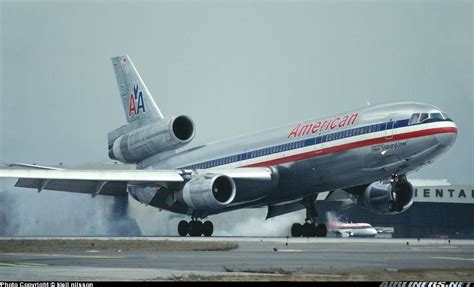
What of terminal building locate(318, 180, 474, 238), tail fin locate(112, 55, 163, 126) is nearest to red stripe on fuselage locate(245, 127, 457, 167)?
terminal building locate(318, 180, 474, 238)

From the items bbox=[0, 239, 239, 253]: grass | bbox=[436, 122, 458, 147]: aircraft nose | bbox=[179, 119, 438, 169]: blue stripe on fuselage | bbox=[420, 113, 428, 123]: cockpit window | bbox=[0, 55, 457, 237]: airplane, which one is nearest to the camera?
bbox=[0, 239, 239, 253]: grass

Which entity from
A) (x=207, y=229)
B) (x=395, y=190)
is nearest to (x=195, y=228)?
(x=207, y=229)

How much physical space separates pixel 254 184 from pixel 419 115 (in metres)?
9.49

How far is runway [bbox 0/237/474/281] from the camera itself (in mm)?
21969

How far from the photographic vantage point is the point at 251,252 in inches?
1244

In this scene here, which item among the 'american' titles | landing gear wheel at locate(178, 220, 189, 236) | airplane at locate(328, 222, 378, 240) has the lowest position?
airplane at locate(328, 222, 378, 240)

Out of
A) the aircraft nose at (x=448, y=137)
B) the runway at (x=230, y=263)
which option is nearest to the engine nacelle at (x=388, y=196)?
the aircraft nose at (x=448, y=137)

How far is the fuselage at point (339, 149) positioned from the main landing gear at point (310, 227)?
66 centimetres

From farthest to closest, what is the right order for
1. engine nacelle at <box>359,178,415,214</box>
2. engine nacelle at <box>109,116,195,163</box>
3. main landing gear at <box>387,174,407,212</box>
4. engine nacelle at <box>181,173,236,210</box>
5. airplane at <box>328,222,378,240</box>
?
airplane at <box>328,222,378,240</box> → engine nacelle at <box>109,116,195,163</box> → engine nacelle at <box>181,173,236,210</box> → engine nacelle at <box>359,178,415,214</box> → main landing gear at <box>387,174,407,212</box>

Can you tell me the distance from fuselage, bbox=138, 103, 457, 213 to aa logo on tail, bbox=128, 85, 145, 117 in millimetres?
6667

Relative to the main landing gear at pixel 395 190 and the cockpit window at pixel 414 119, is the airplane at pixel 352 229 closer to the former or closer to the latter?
the main landing gear at pixel 395 190

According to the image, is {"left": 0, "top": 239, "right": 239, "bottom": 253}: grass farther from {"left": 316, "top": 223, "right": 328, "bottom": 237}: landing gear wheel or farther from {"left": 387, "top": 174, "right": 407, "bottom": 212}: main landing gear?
{"left": 316, "top": 223, "right": 328, "bottom": 237}: landing gear wheel

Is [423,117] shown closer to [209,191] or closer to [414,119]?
[414,119]

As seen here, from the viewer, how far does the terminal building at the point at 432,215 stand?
62.3m
